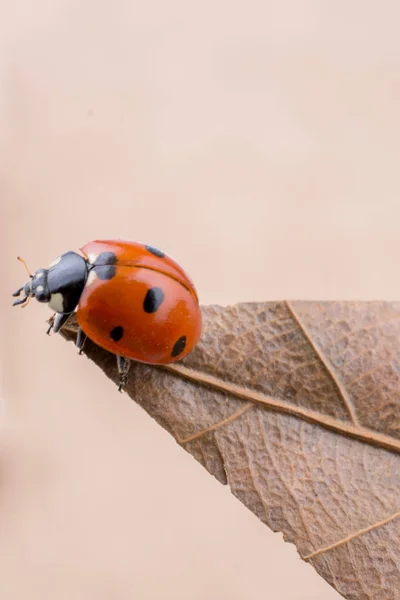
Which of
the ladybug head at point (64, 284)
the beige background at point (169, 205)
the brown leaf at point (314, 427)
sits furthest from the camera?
the beige background at point (169, 205)

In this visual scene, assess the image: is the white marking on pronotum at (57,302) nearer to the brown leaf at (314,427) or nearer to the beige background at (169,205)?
the brown leaf at (314,427)

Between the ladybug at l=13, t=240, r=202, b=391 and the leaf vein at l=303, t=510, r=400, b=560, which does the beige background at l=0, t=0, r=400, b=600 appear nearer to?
the ladybug at l=13, t=240, r=202, b=391

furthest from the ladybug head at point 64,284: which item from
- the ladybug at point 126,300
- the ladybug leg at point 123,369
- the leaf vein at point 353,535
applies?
the leaf vein at point 353,535

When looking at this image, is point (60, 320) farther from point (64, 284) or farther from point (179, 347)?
point (179, 347)

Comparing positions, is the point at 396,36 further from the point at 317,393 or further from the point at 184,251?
the point at 317,393

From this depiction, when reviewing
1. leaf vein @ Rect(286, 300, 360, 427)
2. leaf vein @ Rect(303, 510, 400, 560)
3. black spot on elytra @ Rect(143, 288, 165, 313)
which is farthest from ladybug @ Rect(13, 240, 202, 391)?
leaf vein @ Rect(303, 510, 400, 560)

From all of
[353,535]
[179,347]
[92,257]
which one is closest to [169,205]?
[92,257]
